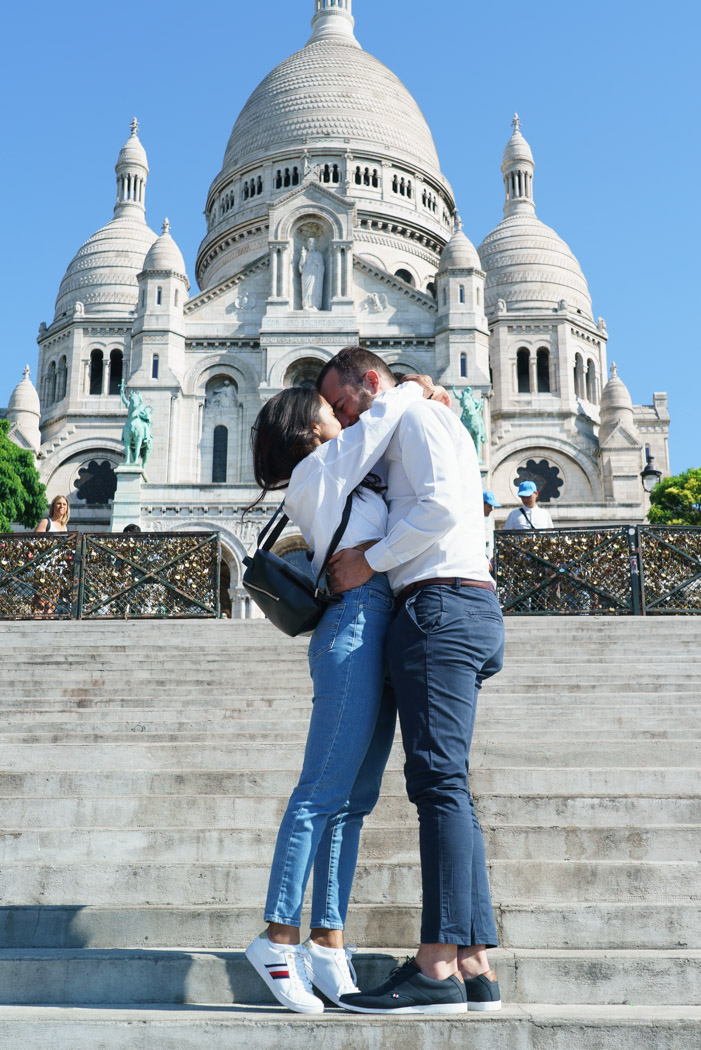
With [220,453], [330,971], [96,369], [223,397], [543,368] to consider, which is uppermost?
[96,369]

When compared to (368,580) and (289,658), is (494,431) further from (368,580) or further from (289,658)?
(368,580)

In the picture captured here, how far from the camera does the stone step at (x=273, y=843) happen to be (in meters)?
4.27

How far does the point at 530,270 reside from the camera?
4550 cm

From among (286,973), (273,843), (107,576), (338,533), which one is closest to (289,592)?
(338,533)

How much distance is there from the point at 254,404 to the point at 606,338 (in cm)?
1818

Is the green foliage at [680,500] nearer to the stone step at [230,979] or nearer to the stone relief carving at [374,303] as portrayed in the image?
the stone relief carving at [374,303]

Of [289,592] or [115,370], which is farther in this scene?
[115,370]

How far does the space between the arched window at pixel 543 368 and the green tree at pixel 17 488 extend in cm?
1984

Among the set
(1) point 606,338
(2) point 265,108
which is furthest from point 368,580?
(2) point 265,108

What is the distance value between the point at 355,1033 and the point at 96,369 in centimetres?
4271

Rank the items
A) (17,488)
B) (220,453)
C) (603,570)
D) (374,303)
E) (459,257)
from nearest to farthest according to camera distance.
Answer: (603,570) < (17,488) < (220,453) < (459,257) < (374,303)

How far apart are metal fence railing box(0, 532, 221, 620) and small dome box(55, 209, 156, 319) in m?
33.9

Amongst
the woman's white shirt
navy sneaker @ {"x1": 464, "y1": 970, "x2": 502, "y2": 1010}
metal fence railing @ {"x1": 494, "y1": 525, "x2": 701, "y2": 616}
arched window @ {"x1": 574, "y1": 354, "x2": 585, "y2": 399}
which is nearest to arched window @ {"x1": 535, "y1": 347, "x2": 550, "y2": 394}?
arched window @ {"x1": 574, "y1": 354, "x2": 585, "y2": 399}

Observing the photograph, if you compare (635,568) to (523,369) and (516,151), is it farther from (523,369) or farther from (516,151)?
(516,151)
